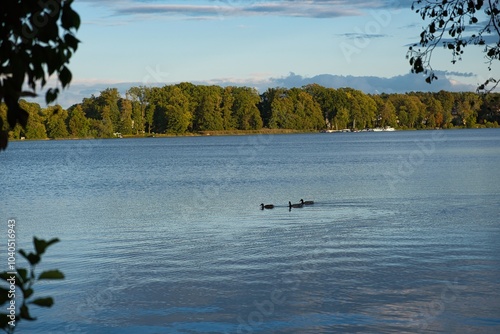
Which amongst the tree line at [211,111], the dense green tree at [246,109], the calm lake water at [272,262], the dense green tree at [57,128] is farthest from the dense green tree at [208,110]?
the calm lake water at [272,262]

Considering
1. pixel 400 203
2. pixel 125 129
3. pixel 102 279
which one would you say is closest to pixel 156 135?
pixel 125 129

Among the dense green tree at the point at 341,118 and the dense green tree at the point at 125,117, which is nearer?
the dense green tree at the point at 125,117

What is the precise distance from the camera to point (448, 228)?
67.1ft

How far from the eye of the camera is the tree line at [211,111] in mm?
151250

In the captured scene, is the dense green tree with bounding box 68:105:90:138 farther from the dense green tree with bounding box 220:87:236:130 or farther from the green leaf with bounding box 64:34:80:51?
the green leaf with bounding box 64:34:80:51

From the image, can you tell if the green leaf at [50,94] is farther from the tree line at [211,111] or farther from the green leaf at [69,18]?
the tree line at [211,111]

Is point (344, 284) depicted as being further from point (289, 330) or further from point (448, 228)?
point (448, 228)

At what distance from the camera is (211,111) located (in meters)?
162

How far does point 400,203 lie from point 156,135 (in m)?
150

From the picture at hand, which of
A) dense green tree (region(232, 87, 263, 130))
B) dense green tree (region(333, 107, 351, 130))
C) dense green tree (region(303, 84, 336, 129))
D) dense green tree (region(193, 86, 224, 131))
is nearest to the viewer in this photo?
dense green tree (region(193, 86, 224, 131))

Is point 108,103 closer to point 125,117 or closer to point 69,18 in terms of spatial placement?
point 125,117

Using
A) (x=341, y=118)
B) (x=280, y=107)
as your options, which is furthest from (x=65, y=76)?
(x=341, y=118)

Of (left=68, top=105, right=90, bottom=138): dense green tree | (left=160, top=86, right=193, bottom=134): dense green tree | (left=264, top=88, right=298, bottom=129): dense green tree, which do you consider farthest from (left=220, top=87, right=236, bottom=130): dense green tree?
(left=68, top=105, right=90, bottom=138): dense green tree

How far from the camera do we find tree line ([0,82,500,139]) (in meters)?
151
